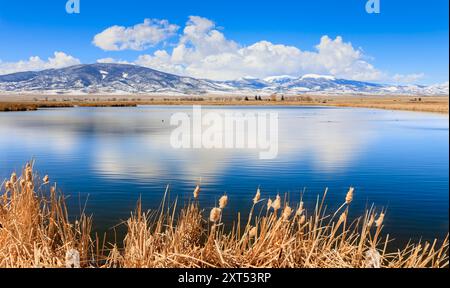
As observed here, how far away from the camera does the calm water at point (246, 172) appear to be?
12.8m

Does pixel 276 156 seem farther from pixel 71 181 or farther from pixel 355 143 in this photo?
pixel 71 181

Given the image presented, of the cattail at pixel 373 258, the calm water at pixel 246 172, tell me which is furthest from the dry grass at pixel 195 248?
the calm water at pixel 246 172

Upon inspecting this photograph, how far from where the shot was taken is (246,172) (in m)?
18.8

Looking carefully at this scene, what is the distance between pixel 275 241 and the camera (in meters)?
5.76

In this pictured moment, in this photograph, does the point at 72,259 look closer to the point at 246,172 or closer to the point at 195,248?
the point at 195,248

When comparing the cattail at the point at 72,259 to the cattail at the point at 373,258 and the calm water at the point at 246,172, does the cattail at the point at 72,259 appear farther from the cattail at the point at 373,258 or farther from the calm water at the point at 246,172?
the calm water at the point at 246,172

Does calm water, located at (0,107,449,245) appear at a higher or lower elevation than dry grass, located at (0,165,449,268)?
lower

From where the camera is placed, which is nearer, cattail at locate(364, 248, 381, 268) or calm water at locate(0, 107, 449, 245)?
cattail at locate(364, 248, 381, 268)

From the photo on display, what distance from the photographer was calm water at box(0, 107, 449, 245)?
12820mm

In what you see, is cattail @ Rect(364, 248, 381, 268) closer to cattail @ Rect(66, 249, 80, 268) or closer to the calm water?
cattail @ Rect(66, 249, 80, 268)

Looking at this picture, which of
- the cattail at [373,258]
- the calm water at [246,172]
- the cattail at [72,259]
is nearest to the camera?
the cattail at [373,258]

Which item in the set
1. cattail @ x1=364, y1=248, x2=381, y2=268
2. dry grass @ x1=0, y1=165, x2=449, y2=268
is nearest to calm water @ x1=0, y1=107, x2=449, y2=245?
dry grass @ x1=0, y1=165, x2=449, y2=268

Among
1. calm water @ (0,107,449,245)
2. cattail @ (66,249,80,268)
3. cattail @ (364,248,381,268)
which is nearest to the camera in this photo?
cattail @ (364,248,381,268)
